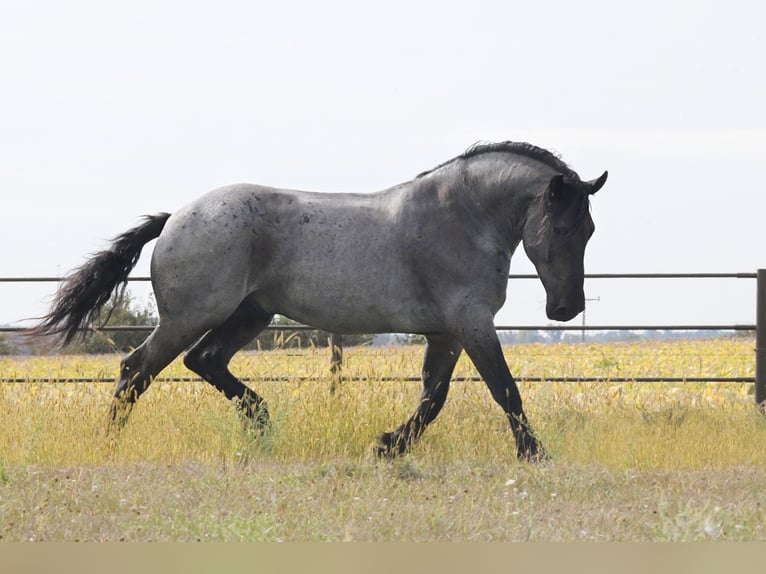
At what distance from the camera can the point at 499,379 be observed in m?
6.13

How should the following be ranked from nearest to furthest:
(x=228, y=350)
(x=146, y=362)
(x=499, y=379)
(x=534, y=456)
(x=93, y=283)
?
(x=534, y=456) → (x=499, y=379) → (x=146, y=362) → (x=228, y=350) → (x=93, y=283)

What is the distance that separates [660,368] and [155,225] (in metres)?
9.60

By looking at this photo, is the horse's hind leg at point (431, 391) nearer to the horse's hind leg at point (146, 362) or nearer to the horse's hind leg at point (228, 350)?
the horse's hind leg at point (228, 350)

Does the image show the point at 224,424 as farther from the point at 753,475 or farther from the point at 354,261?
the point at 753,475

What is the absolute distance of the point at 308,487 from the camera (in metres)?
5.21

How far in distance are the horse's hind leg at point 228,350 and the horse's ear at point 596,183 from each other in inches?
92.4

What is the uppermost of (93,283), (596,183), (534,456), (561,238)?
(596,183)

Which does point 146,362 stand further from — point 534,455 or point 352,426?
point 534,455

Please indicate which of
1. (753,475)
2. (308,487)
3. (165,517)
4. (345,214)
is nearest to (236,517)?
(165,517)

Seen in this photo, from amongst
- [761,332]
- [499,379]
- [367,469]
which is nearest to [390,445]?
[367,469]

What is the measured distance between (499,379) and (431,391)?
1.79 ft

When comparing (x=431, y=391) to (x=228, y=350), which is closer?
(x=431, y=391)

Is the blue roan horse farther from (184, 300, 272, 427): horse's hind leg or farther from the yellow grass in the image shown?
the yellow grass

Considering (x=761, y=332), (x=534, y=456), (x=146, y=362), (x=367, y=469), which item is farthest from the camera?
(x=761, y=332)
